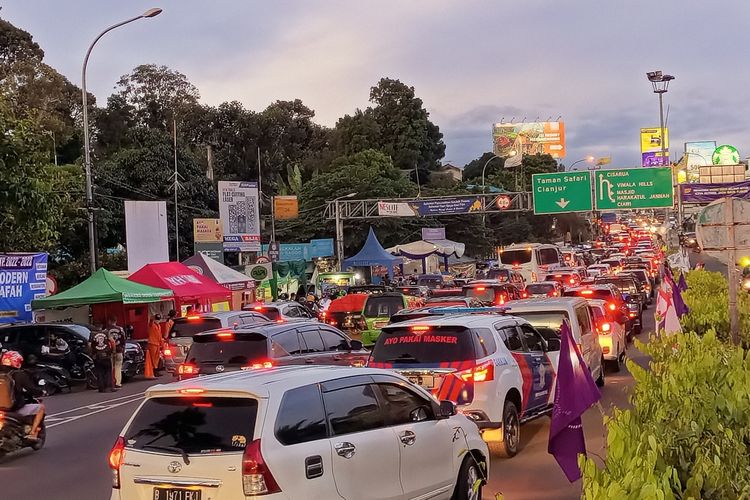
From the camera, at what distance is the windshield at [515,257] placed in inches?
1837

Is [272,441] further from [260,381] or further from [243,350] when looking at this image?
[243,350]

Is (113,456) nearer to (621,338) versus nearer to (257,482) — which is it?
(257,482)

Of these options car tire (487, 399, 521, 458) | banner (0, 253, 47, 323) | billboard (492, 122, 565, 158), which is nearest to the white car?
car tire (487, 399, 521, 458)

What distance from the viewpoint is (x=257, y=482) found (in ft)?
18.7

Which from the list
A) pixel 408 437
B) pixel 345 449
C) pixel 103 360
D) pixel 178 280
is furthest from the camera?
pixel 178 280

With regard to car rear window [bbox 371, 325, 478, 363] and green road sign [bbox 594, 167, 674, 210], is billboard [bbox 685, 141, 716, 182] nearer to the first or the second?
green road sign [bbox 594, 167, 674, 210]

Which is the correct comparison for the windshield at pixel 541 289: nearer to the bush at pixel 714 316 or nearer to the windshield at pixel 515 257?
the bush at pixel 714 316

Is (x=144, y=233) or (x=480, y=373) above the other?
(x=144, y=233)

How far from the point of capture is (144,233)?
34062 millimetres

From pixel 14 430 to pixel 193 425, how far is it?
290 inches

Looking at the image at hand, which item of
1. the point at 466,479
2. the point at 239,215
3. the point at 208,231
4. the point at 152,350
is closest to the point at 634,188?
the point at 239,215

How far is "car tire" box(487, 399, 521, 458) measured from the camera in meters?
10.6

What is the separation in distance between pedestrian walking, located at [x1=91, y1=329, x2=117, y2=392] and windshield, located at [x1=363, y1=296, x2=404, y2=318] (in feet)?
25.4

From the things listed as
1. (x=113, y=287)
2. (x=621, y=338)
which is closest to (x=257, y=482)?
(x=621, y=338)
